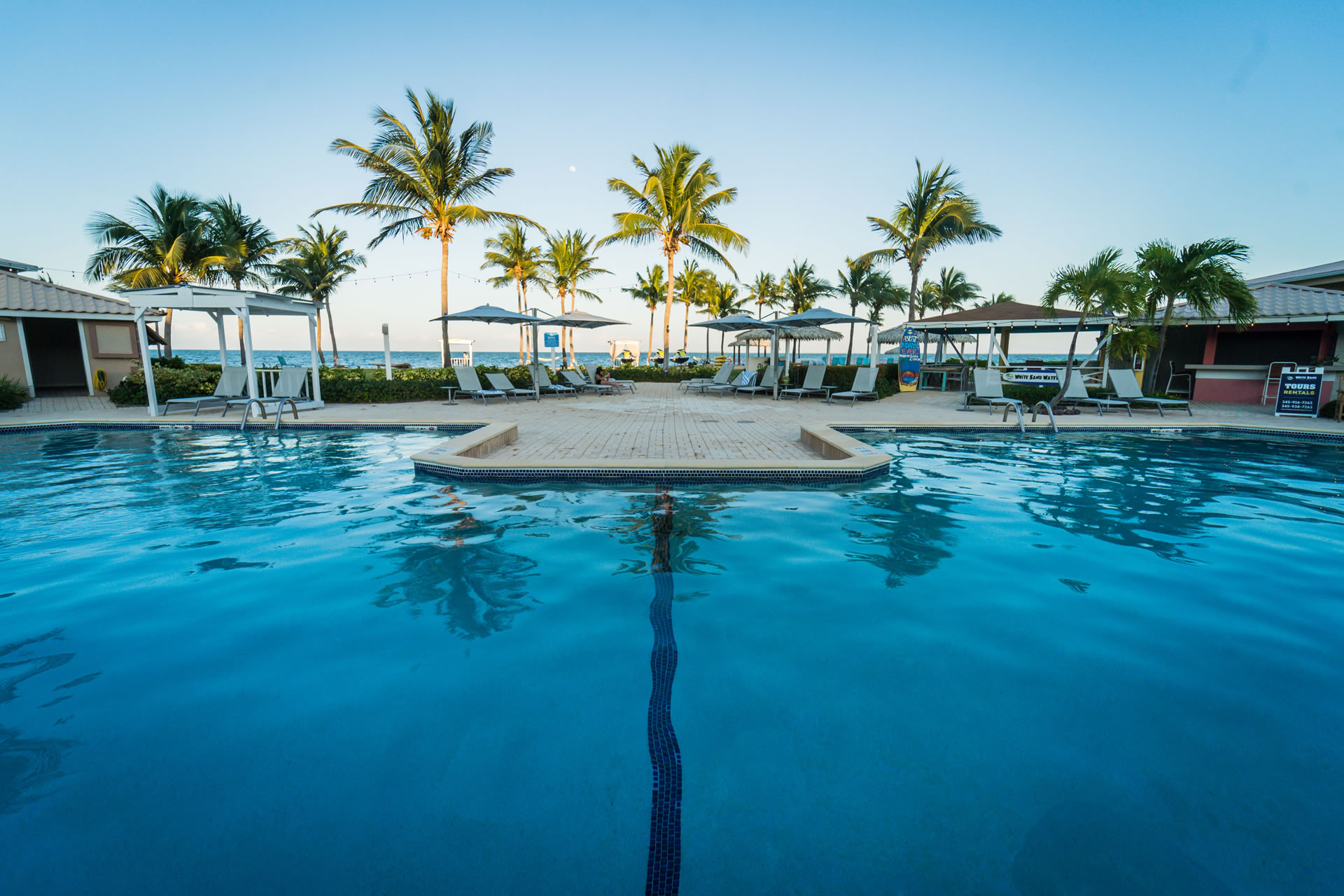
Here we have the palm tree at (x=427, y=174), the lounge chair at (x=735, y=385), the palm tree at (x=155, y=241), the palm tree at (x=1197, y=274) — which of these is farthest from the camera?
the palm tree at (x=155, y=241)

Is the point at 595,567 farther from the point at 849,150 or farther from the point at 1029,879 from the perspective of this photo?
the point at 849,150

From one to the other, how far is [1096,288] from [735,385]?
9.00 metres

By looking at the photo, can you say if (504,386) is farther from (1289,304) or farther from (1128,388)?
(1289,304)

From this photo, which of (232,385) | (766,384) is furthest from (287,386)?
(766,384)

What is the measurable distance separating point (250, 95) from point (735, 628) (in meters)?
18.6

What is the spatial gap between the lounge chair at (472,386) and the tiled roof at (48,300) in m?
10.8

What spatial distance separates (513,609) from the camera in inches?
142

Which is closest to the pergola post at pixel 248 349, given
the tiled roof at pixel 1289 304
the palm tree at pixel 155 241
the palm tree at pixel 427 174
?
the palm tree at pixel 427 174

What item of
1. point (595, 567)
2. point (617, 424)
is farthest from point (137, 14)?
point (595, 567)

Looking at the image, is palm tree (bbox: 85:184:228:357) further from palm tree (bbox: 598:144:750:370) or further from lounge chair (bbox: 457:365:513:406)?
palm tree (bbox: 598:144:750:370)

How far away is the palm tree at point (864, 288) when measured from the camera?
32750 mm

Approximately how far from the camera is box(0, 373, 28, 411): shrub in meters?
12.6

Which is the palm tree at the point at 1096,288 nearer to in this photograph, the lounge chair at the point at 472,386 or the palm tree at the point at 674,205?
the palm tree at the point at 674,205

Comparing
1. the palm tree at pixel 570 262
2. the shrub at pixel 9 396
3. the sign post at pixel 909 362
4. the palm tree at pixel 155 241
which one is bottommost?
the shrub at pixel 9 396
